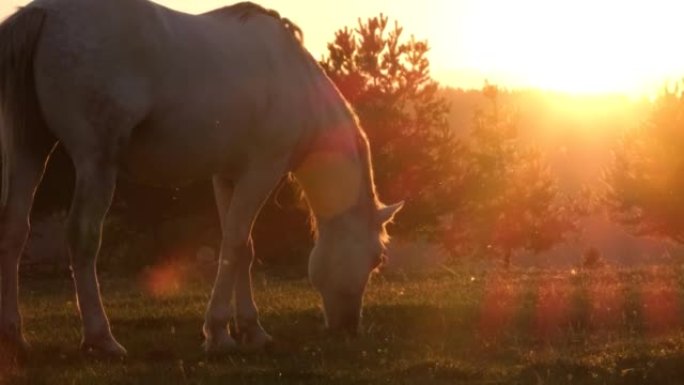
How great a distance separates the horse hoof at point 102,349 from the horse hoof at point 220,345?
914mm

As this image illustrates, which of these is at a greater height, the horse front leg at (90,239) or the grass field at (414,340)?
the horse front leg at (90,239)

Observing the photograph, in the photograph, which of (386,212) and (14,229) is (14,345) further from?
(386,212)

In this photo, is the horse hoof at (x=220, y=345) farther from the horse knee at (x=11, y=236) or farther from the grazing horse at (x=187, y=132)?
the horse knee at (x=11, y=236)

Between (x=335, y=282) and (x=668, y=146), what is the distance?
3445 centimetres

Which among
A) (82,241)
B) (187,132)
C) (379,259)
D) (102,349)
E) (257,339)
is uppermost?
(187,132)

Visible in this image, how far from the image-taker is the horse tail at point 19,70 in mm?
7840

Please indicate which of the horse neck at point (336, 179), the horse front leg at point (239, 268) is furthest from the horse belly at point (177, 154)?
the horse neck at point (336, 179)

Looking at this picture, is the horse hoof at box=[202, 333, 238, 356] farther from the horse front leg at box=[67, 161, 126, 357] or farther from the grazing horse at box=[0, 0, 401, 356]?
the horse front leg at box=[67, 161, 126, 357]

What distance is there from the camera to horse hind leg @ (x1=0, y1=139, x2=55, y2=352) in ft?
26.5

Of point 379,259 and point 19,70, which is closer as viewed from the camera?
point 19,70

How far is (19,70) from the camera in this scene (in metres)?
7.85

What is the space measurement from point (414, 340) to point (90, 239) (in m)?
3.59

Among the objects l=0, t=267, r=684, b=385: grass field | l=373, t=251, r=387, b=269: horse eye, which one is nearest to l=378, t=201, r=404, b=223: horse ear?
l=373, t=251, r=387, b=269: horse eye

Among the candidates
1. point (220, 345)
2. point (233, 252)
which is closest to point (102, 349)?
point (220, 345)
